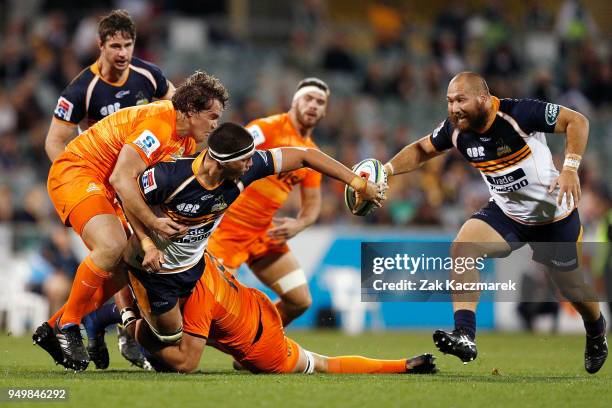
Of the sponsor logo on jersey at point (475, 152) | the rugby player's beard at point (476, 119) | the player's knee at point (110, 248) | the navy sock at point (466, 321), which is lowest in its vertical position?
the navy sock at point (466, 321)

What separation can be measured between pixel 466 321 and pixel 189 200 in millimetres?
2399

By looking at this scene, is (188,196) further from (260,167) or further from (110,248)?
(110,248)

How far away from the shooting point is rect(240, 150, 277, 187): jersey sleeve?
7.82 m

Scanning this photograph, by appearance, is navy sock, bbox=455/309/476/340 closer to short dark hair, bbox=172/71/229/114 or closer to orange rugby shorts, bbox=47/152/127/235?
short dark hair, bbox=172/71/229/114

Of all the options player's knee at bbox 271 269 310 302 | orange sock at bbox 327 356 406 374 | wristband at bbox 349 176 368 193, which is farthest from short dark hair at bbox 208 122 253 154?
player's knee at bbox 271 269 310 302

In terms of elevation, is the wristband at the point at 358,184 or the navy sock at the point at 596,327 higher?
the wristband at the point at 358,184

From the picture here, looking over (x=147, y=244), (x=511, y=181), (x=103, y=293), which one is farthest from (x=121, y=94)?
(x=511, y=181)

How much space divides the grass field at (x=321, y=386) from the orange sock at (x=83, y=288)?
44 cm

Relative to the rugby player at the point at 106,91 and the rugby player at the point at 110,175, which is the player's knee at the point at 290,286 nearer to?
the rugby player at the point at 106,91

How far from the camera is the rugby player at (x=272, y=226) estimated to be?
10.3 meters

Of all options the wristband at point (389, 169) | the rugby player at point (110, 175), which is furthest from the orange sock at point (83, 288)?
the wristband at point (389, 169)

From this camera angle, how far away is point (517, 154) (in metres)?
8.88

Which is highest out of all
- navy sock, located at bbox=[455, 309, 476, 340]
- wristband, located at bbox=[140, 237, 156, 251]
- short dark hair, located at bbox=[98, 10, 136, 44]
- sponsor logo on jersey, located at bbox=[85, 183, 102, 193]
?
short dark hair, located at bbox=[98, 10, 136, 44]

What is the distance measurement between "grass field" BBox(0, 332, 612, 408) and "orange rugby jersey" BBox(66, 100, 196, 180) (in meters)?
1.67
